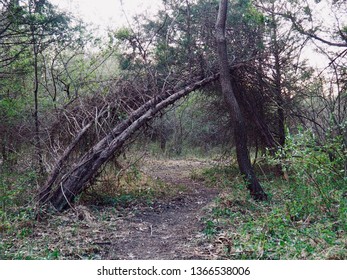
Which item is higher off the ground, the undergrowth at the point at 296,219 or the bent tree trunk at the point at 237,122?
the bent tree trunk at the point at 237,122

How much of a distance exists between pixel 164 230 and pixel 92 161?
2.22 metres

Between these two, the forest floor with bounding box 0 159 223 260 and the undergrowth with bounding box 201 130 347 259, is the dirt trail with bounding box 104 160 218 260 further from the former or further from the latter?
the undergrowth with bounding box 201 130 347 259

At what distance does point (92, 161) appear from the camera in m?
7.71

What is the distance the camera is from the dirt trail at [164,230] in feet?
17.3

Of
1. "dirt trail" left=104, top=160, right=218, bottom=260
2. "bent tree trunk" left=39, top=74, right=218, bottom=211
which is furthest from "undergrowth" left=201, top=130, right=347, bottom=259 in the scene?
"bent tree trunk" left=39, top=74, right=218, bottom=211

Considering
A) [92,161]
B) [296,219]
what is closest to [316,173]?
[296,219]

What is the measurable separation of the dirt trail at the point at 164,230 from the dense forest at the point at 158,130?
0.06 metres

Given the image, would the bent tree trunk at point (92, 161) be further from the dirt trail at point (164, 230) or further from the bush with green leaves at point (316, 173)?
the bush with green leaves at point (316, 173)

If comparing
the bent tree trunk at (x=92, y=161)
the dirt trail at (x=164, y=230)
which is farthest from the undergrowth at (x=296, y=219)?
the bent tree trunk at (x=92, y=161)

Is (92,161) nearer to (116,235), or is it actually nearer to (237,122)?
(116,235)

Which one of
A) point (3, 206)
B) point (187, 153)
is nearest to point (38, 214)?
point (3, 206)

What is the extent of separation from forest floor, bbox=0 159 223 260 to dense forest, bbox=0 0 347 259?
0.13ft
